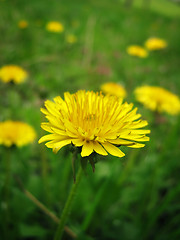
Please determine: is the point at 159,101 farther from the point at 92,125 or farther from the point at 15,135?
the point at 92,125

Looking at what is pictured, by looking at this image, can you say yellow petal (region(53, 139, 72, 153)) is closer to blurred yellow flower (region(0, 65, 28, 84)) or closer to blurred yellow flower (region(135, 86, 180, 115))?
blurred yellow flower (region(135, 86, 180, 115))

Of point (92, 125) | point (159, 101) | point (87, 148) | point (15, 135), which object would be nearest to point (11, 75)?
point (15, 135)

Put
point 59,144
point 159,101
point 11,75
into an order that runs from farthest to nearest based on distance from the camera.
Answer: point 11,75, point 159,101, point 59,144

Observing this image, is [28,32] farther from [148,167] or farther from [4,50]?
[148,167]

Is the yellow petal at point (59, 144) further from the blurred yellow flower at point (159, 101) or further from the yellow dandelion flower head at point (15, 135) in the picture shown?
the blurred yellow flower at point (159, 101)

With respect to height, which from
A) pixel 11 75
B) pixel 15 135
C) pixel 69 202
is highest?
pixel 11 75

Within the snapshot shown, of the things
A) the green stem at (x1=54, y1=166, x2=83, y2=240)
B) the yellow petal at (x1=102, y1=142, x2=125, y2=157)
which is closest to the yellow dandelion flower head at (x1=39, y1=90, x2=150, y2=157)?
the yellow petal at (x1=102, y1=142, x2=125, y2=157)
